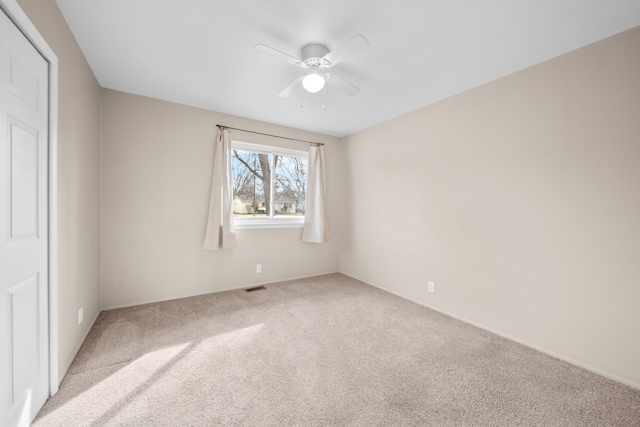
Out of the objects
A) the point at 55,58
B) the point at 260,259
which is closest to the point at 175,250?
the point at 260,259

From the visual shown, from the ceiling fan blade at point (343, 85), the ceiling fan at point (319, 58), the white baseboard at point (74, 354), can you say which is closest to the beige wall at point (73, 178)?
the white baseboard at point (74, 354)

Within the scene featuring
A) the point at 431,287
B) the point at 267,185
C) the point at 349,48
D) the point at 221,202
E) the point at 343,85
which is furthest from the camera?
the point at 267,185

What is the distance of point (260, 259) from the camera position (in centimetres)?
378

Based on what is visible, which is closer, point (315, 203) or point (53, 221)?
point (53, 221)

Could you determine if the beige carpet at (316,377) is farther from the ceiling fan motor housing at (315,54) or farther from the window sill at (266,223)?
the ceiling fan motor housing at (315,54)

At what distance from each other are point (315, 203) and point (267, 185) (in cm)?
80

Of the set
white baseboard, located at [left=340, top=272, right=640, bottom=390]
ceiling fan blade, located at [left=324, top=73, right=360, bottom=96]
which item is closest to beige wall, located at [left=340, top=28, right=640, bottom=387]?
white baseboard, located at [left=340, top=272, right=640, bottom=390]

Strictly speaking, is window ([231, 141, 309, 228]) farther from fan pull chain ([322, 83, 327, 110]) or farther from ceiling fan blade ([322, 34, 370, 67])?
ceiling fan blade ([322, 34, 370, 67])

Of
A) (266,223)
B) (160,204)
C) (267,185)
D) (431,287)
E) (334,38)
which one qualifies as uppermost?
(334,38)

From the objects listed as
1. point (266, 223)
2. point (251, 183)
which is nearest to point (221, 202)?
point (251, 183)

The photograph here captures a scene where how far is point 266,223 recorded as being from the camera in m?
Result: 3.85

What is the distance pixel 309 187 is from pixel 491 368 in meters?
3.06

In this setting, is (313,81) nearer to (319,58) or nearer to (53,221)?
(319,58)

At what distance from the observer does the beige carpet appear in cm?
146
